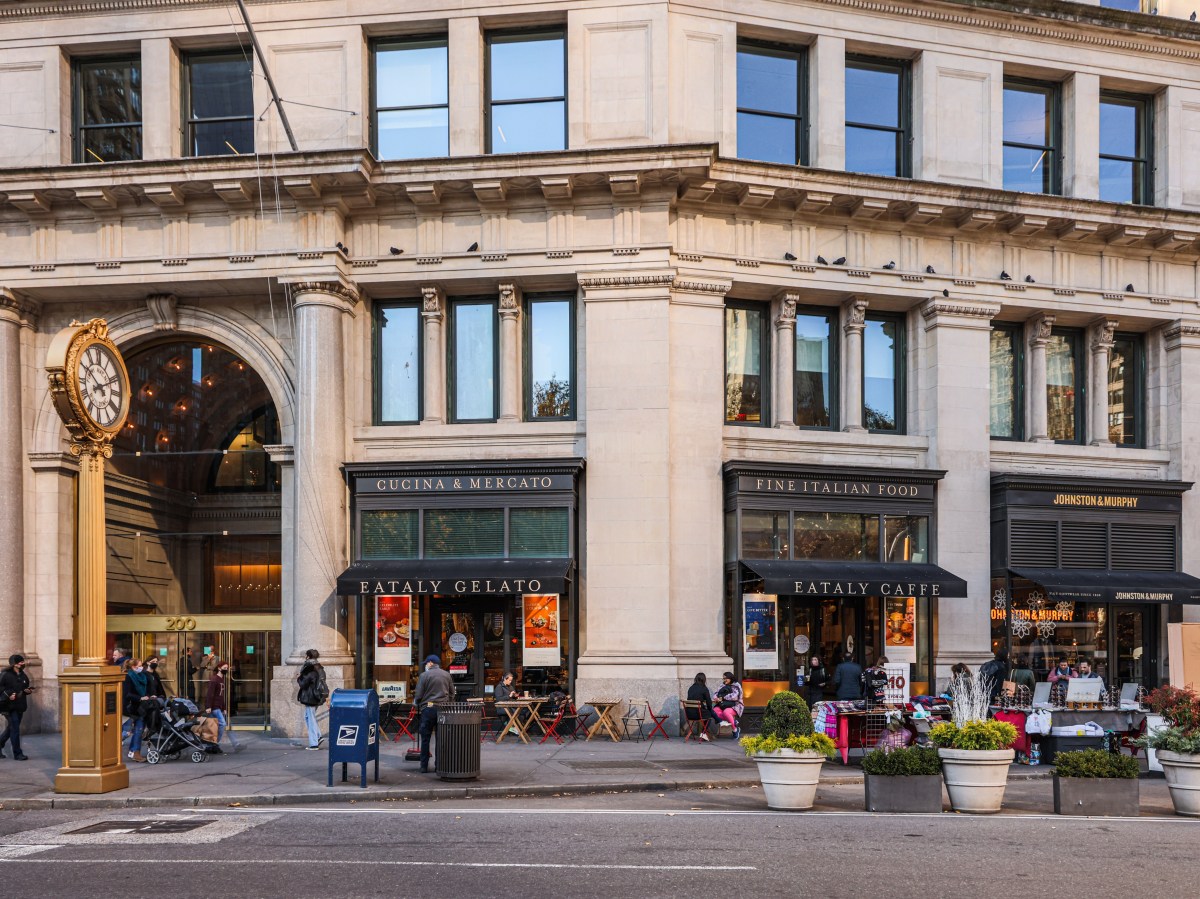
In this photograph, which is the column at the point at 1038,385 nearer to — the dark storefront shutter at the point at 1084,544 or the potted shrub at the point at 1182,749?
the dark storefront shutter at the point at 1084,544

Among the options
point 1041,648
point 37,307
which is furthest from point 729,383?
point 37,307

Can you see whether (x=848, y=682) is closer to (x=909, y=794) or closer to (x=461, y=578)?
(x=909, y=794)

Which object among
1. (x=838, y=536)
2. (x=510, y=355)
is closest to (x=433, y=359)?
(x=510, y=355)

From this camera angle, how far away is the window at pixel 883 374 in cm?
2366

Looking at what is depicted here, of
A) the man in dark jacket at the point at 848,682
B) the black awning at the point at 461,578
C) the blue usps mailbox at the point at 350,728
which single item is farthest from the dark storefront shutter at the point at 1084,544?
the blue usps mailbox at the point at 350,728

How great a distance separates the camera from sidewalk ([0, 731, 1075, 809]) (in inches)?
550

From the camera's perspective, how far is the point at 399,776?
15.5 meters

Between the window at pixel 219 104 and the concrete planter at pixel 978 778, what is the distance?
1806 cm

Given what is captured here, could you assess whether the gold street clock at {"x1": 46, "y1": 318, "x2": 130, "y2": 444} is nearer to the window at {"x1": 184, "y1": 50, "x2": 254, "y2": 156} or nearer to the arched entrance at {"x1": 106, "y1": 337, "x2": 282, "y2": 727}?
the arched entrance at {"x1": 106, "y1": 337, "x2": 282, "y2": 727}

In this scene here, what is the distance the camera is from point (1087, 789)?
507 inches

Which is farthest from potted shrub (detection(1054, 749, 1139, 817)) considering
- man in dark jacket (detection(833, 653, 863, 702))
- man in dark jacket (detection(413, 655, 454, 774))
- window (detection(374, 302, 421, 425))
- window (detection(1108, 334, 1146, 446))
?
window (detection(374, 302, 421, 425))

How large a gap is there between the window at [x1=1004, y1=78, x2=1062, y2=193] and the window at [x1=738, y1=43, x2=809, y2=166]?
489cm

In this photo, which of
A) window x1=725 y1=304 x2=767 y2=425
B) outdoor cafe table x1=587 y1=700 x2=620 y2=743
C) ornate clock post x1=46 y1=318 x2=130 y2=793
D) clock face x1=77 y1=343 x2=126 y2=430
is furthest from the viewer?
window x1=725 y1=304 x2=767 y2=425

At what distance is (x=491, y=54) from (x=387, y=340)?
6.30 metres
